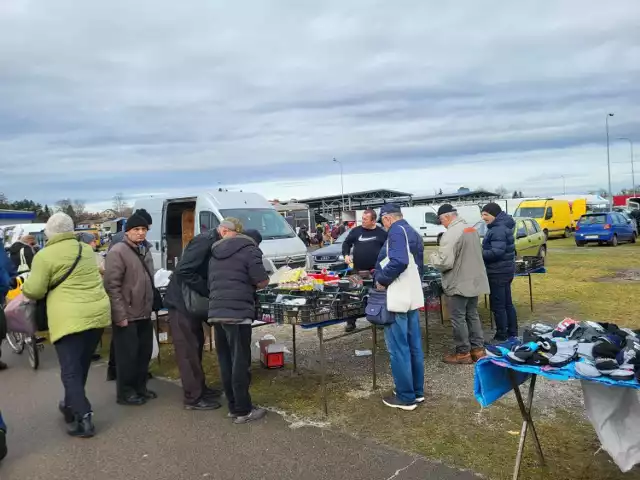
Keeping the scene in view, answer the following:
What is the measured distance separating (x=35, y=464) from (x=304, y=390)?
247cm

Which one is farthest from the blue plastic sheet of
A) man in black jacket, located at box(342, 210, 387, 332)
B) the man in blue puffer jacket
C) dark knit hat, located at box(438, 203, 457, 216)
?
man in black jacket, located at box(342, 210, 387, 332)

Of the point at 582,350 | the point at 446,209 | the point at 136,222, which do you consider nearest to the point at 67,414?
the point at 136,222

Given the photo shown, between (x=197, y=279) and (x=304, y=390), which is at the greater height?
(x=197, y=279)

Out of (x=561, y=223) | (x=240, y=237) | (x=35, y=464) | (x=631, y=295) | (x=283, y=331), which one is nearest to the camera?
(x=35, y=464)

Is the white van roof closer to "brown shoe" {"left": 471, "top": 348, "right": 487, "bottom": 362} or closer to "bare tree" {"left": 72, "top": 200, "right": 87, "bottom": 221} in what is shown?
"brown shoe" {"left": 471, "top": 348, "right": 487, "bottom": 362}

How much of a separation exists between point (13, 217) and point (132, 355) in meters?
27.9

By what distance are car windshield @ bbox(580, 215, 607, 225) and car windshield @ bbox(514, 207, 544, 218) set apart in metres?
4.95

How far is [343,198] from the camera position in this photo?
52250 millimetres

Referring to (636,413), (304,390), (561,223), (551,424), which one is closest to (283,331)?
(304,390)

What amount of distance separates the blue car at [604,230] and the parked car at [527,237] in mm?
6925

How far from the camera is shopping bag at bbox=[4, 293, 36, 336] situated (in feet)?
14.6

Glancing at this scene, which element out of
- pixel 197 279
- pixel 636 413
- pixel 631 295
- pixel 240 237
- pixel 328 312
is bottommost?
pixel 631 295

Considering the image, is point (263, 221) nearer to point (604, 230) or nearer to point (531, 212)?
point (604, 230)

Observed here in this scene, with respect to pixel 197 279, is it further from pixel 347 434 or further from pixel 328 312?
pixel 347 434
